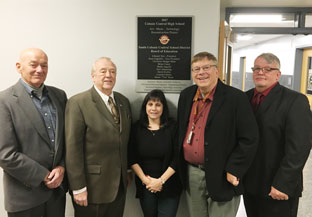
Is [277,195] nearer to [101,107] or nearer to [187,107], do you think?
[187,107]

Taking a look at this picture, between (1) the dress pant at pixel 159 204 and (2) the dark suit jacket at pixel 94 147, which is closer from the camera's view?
(2) the dark suit jacket at pixel 94 147

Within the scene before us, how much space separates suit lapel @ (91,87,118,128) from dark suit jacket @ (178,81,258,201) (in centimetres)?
71

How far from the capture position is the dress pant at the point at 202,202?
5.68ft

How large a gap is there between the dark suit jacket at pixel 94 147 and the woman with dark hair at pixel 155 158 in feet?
0.62

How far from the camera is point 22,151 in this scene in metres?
1.52

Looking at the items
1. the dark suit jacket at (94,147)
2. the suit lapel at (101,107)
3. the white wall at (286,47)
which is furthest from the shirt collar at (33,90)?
the white wall at (286,47)

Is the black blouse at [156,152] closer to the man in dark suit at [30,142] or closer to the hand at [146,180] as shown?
the hand at [146,180]

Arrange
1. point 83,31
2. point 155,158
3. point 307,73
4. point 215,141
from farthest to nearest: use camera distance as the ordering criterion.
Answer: point 307,73 → point 83,31 → point 155,158 → point 215,141

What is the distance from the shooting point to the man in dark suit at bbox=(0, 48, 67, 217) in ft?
4.82

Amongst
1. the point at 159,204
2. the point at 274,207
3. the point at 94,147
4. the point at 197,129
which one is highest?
the point at 197,129

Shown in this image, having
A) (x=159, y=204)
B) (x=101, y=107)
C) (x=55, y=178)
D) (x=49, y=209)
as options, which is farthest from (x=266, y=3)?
(x=49, y=209)

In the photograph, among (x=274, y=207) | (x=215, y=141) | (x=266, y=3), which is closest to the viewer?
(x=215, y=141)

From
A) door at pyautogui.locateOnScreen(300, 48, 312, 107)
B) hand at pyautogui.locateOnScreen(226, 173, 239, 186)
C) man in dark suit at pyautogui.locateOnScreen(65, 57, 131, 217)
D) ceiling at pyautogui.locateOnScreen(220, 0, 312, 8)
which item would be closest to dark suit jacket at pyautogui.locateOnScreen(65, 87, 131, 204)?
man in dark suit at pyautogui.locateOnScreen(65, 57, 131, 217)

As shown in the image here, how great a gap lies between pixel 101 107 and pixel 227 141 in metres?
0.96
